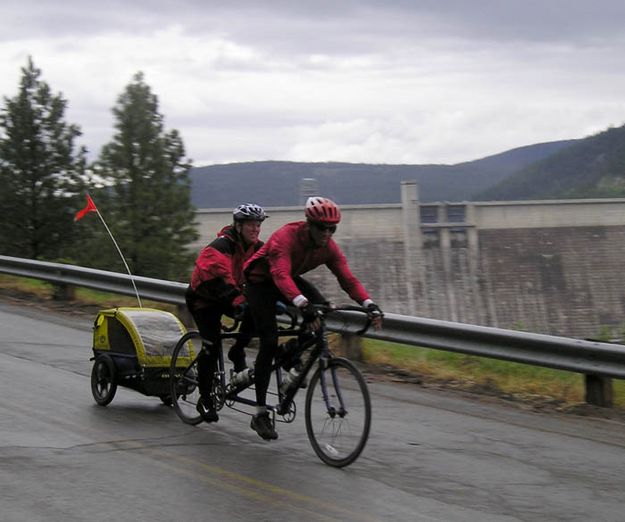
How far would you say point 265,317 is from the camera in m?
6.67

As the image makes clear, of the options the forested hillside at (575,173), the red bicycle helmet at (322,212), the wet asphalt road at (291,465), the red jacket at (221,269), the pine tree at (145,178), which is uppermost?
the forested hillside at (575,173)

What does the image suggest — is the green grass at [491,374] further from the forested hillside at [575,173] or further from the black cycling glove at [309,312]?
the forested hillside at [575,173]

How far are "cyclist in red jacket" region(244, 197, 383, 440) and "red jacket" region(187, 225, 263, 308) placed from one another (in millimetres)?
247

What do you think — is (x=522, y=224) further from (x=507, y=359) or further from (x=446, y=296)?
(x=507, y=359)

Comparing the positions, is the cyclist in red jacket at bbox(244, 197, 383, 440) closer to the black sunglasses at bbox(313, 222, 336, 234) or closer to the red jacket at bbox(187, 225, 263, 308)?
the black sunglasses at bbox(313, 222, 336, 234)

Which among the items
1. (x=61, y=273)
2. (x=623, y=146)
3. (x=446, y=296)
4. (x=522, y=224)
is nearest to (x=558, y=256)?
(x=522, y=224)

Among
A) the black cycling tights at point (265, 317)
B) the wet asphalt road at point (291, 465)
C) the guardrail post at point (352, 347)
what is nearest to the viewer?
the wet asphalt road at point (291, 465)

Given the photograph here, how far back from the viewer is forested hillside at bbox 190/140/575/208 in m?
168

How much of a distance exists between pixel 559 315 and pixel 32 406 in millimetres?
61089

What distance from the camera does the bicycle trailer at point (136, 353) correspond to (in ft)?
26.1

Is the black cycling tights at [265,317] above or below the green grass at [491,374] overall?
above

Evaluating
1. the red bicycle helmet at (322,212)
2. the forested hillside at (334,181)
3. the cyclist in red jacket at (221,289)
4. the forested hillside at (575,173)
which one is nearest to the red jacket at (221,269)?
the cyclist in red jacket at (221,289)

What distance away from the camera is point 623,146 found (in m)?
140

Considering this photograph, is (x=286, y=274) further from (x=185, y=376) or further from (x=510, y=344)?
(x=510, y=344)
